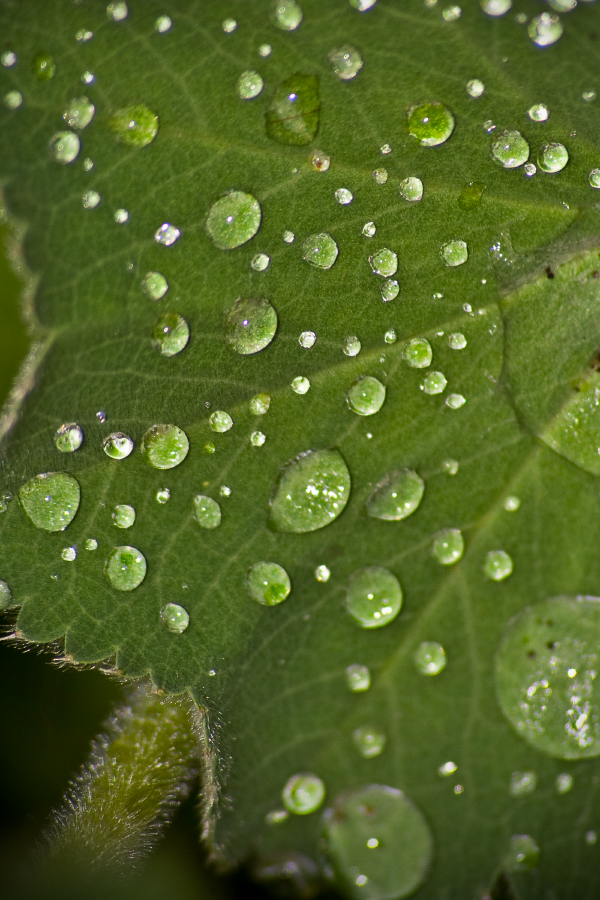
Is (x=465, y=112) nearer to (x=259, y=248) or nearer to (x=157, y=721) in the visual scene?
(x=259, y=248)

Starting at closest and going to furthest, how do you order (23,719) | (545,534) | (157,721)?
(545,534) < (157,721) < (23,719)

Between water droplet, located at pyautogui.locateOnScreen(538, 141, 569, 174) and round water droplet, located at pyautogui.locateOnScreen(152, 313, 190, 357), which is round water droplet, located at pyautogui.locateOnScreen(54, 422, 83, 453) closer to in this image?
round water droplet, located at pyautogui.locateOnScreen(152, 313, 190, 357)

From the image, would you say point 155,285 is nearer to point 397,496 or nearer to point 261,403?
point 261,403

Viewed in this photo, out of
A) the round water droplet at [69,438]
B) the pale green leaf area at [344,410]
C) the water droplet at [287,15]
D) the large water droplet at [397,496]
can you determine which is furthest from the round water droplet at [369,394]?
the water droplet at [287,15]

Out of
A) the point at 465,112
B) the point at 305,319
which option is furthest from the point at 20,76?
the point at 465,112

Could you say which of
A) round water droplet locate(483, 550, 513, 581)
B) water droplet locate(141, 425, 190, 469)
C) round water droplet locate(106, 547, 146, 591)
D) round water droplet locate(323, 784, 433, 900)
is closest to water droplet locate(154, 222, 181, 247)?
water droplet locate(141, 425, 190, 469)

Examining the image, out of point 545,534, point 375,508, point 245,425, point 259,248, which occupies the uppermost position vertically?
point 259,248

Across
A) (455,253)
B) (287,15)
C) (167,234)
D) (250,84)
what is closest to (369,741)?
(455,253)
